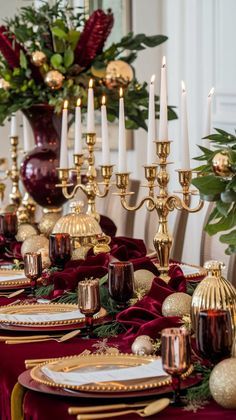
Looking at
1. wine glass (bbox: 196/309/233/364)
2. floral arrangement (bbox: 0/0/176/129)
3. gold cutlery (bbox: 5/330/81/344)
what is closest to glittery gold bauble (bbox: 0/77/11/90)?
floral arrangement (bbox: 0/0/176/129)

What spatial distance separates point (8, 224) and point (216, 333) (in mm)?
1880

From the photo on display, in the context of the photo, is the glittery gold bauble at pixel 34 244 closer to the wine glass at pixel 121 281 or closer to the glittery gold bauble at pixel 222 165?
the wine glass at pixel 121 281

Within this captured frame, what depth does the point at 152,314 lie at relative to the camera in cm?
211

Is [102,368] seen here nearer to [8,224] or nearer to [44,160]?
[8,224]

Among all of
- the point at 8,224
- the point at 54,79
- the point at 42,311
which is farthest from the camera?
the point at 54,79

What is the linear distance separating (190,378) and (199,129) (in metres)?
3.79

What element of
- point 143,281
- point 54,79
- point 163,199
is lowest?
point 143,281

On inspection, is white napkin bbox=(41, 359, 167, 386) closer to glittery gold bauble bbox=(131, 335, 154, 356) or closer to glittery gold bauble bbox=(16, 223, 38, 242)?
glittery gold bauble bbox=(131, 335, 154, 356)

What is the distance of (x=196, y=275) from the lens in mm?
2795

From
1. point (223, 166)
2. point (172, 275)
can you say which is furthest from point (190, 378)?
point (172, 275)

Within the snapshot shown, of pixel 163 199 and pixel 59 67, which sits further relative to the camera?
pixel 59 67

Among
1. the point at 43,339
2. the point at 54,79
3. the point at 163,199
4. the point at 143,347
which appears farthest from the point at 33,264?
the point at 54,79

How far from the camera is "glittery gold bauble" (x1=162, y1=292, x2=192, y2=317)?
2.05 metres

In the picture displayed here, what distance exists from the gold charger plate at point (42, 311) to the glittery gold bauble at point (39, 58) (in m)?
1.57
